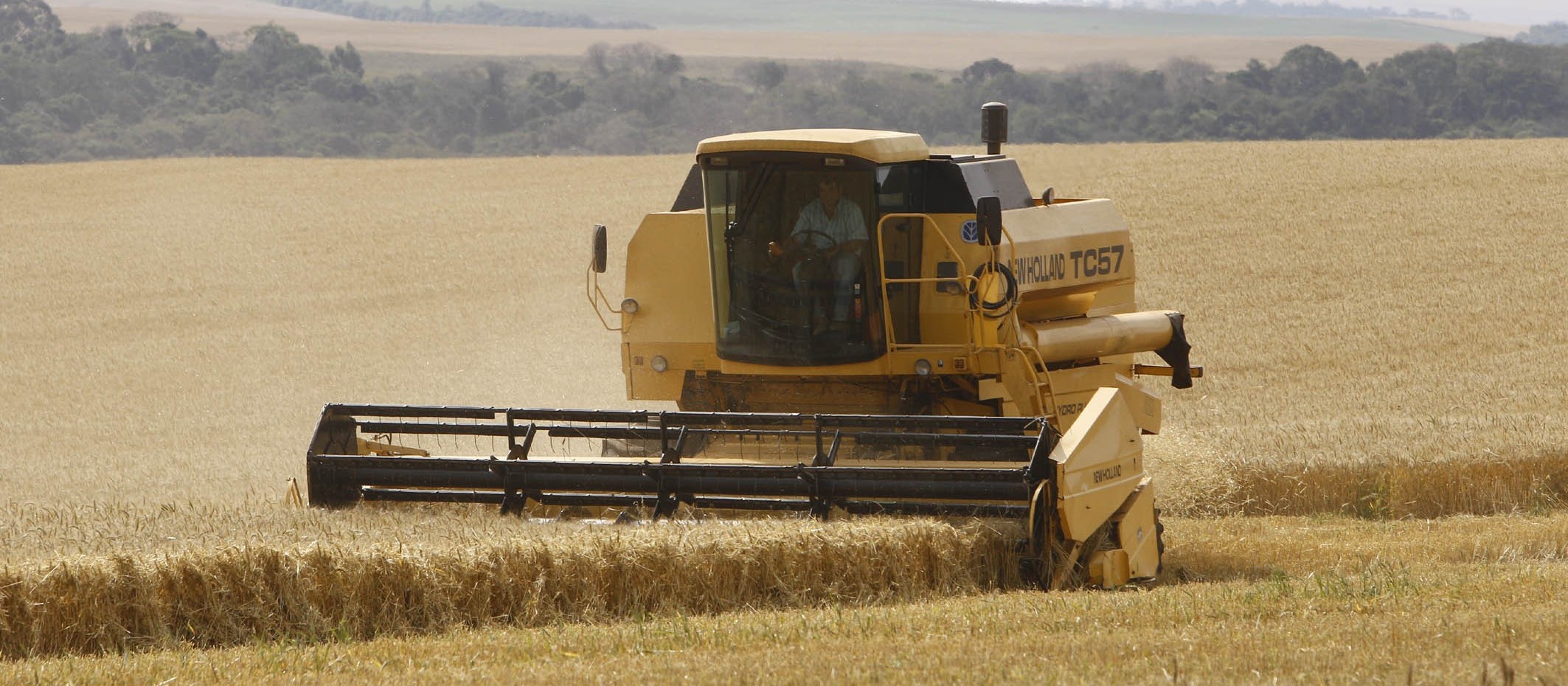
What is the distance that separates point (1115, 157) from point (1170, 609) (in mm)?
24417

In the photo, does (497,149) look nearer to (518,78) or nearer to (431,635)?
(518,78)

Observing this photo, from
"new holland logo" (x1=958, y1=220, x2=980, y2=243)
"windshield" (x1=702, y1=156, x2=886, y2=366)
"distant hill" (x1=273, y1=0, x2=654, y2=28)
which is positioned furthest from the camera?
"distant hill" (x1=273, y1=0, x2=654, y2=28)

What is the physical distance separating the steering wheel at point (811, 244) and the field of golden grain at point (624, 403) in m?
2.02

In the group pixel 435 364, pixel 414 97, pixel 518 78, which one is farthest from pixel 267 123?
pixel 435 364

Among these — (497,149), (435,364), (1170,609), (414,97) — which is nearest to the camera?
(1170,609)

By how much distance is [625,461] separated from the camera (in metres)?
7.61

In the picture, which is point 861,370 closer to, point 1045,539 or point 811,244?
point 811,244

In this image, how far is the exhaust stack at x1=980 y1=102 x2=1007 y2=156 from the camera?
993cm

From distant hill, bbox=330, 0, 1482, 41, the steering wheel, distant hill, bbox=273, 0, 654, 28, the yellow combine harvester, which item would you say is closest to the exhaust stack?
the yellow combine harvester

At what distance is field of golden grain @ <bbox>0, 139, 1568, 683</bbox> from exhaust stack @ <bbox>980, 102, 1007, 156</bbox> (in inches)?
97.5

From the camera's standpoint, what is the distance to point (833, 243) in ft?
27.8

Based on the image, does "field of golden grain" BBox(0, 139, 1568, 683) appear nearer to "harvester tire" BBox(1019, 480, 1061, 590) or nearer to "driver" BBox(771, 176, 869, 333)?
"harvester tire" BBox(1019, 480, 1061, 590)

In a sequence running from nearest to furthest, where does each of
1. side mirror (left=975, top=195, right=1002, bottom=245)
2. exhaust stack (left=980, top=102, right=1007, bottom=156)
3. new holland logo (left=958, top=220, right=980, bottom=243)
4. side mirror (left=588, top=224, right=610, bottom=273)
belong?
1. side mirror (left=975, top=195, right=1002, bottom=245)
2. new holland logo (left=958, top=220, right=980, bottom=243)
3. side mirror (left=588, top=224, right=610, bottom=273)
4. exhaust stack (left=980, top=102, right=1007, bottom=156)

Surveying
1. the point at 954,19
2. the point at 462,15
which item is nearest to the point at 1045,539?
the point at 954,19
